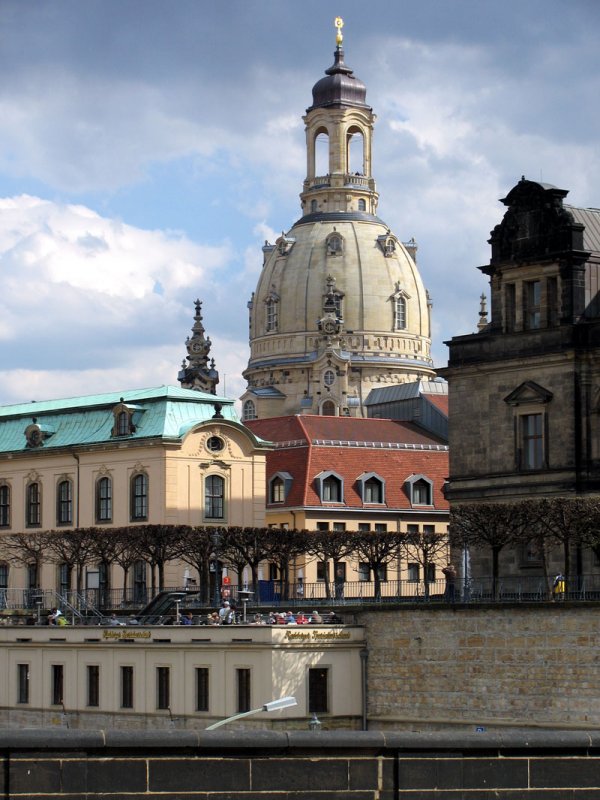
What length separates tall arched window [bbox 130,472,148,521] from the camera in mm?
84938

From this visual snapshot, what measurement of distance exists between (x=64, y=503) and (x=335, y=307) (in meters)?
77.2

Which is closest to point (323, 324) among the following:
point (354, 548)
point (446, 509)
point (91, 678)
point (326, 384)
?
point (326, 384)

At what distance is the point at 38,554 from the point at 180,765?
6854 cm

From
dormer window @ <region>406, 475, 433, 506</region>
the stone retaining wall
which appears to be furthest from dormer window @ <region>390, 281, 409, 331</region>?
the stone retaining wall

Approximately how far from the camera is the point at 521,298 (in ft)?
229

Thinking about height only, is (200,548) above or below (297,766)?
above

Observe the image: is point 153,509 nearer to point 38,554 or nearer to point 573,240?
point 38,554

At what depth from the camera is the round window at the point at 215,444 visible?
3403 inches

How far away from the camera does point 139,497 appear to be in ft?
281

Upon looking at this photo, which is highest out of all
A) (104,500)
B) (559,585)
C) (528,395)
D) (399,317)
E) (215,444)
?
(399,317)

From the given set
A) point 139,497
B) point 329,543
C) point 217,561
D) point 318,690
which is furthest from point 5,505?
point 318,690

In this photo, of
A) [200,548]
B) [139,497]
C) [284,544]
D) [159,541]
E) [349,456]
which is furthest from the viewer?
[349,456]

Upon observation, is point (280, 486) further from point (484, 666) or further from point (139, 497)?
point (484, 666)

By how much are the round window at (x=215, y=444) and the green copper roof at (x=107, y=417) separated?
1027 millimetres
